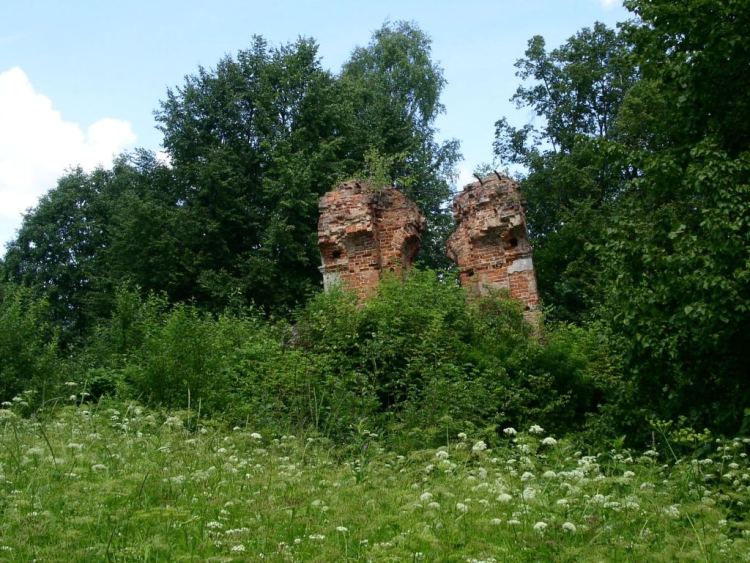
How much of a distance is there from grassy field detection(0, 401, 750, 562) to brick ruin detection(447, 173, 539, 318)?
35.2 ft

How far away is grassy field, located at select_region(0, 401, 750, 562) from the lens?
152 inches

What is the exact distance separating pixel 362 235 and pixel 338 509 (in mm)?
12814

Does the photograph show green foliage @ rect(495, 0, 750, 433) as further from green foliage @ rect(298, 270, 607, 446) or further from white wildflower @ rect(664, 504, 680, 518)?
white wildflower @ rect(664, 504, 680, 518)

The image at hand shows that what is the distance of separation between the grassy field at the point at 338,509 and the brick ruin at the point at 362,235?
11.1 m

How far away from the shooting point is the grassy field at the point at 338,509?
3873 mm

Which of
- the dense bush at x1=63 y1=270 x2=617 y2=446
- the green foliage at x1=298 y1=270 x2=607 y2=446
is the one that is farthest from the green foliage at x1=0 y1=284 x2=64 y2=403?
the green foliage at x1=298 y1=270 x2=607 y2=446

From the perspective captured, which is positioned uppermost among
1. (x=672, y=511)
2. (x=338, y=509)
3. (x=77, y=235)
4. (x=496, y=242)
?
(x=77, y=235)

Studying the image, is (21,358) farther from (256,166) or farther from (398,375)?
(256,166)

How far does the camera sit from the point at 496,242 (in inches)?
663

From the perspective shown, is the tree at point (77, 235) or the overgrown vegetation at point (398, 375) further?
the tree at point (77, 235)

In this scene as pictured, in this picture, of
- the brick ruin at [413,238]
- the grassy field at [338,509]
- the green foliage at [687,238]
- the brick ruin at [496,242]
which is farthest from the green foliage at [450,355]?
the grassy field at [338,509]

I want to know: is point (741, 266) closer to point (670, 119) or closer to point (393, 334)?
point (670, 119)

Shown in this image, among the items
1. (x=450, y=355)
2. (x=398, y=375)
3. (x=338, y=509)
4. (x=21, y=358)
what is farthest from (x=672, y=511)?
(x=21, y=358)

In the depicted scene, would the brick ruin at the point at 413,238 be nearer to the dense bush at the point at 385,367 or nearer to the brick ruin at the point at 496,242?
the brick ruin at the point at 496,242
